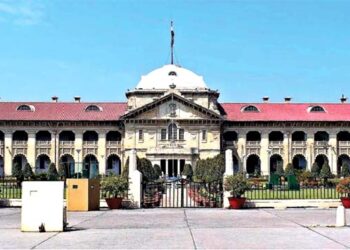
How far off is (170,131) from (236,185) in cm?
5312

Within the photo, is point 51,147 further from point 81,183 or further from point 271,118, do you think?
point 81,183

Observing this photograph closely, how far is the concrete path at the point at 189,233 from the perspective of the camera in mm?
15766

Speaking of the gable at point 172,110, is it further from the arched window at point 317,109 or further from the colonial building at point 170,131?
the arched window at point 317,109

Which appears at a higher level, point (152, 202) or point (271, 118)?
point (271, 118)

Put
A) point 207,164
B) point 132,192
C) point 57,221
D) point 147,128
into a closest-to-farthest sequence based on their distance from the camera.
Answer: point 57,221 → point 132,192 → point 207,164 → point 147,128

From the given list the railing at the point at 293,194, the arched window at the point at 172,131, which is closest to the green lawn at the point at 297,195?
the railing at the point at 293,194

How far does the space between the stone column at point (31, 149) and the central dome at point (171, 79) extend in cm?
1426

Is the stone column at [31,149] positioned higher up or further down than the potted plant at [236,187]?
higher up

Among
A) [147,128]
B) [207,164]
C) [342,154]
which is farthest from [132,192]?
[342,154]

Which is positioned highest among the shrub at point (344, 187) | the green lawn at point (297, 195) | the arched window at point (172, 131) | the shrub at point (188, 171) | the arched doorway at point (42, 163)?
the arched window at point (172, 131)

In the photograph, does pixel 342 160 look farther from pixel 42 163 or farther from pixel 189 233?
pixel 189 233

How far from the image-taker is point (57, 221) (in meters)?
19.2

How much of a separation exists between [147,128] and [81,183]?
2090 inches

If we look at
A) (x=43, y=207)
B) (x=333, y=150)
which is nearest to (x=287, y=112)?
(x=333, y=150)
